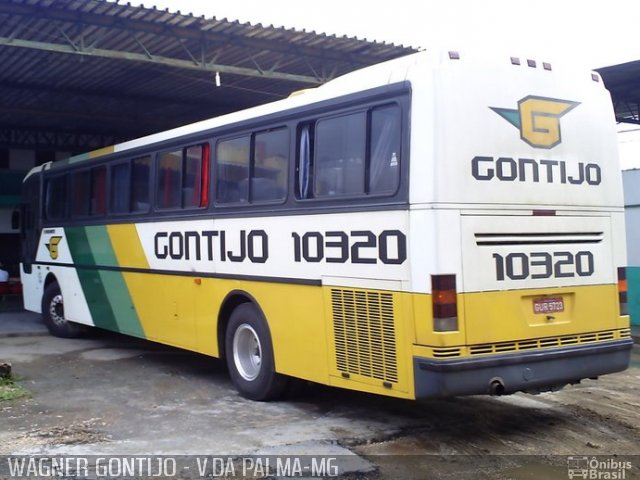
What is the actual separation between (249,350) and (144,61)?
689 cm

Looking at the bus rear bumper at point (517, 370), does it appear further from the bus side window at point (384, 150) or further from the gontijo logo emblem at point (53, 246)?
the gontijo logo emblem at point (53, 246)

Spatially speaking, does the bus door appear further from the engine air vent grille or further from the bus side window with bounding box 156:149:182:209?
the engine air vent grille

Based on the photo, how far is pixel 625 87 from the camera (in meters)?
15.8

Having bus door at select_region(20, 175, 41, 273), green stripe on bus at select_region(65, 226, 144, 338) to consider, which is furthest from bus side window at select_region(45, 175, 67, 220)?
green stripe on bus at select_region(65, 226, 144, 338)

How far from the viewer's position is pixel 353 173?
245 inches

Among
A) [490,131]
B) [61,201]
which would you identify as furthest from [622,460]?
[61,201]

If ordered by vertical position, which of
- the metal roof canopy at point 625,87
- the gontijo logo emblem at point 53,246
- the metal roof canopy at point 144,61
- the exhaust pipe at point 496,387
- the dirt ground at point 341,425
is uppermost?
the metal roof canopy at point 144,61

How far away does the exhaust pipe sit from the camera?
5.56 metres

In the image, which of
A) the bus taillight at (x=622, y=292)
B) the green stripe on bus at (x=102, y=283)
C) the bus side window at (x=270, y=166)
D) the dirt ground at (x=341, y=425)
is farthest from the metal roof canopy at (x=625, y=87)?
the green stripe on bus at (x=102, y=283)

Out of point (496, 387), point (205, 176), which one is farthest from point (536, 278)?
point (205, 176)

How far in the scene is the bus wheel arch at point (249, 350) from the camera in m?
7.27

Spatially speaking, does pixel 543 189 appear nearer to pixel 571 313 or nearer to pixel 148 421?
pixel 571 313

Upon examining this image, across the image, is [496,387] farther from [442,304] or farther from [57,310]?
[57,310]

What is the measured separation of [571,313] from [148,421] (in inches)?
156
